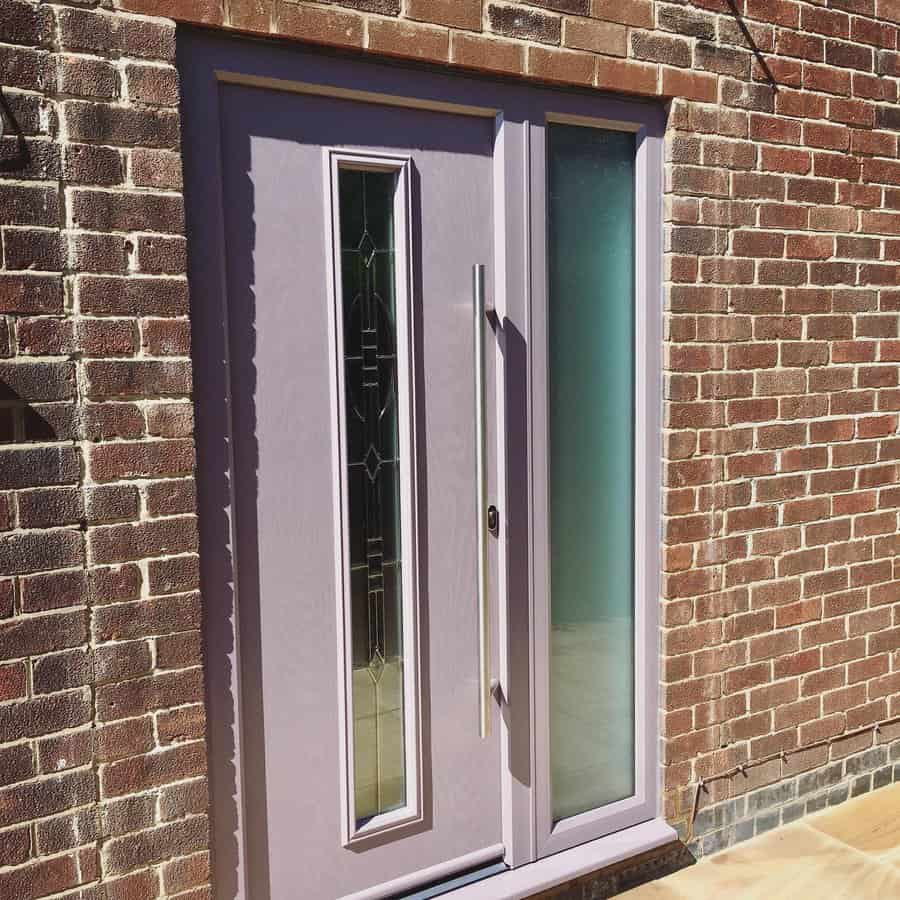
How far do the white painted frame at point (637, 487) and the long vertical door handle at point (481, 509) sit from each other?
0.70 feet

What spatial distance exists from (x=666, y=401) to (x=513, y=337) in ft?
2.01

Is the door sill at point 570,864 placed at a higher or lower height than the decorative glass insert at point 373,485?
lower

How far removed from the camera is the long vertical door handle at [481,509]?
2.81 meters

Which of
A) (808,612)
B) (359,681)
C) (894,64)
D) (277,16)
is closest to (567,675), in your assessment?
(359,681)

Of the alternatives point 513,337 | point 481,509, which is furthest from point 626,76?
point 481,509

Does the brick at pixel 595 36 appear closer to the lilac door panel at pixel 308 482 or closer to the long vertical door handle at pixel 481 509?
the lilac door panel at pixel 308 482

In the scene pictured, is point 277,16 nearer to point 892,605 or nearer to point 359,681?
point 359,681

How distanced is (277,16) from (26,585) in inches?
59.4

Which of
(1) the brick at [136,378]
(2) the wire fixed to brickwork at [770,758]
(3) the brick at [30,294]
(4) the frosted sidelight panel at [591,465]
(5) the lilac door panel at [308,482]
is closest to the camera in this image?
(3) the brick at [30,294]

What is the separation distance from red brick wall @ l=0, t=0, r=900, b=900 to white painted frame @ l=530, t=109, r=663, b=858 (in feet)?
0.19

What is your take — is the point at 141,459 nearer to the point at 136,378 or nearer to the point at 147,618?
the point at 136,378

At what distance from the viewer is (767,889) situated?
320cm

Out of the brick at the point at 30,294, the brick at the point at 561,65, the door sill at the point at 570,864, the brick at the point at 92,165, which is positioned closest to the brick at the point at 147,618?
the brick at the point at 30,294

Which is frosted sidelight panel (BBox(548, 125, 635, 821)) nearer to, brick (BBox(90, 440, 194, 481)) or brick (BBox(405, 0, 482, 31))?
brick (BBox(405, 0, 482, 31))
